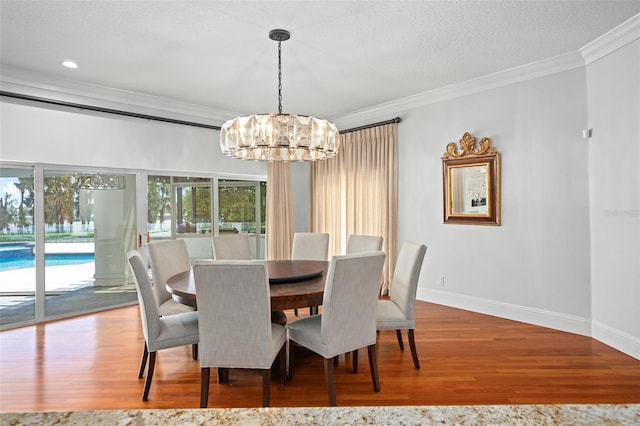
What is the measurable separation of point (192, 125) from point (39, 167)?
1.90m

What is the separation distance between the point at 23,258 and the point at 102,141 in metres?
1.54

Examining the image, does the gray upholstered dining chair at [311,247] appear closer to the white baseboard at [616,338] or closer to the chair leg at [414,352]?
the chair leg at [414,352]

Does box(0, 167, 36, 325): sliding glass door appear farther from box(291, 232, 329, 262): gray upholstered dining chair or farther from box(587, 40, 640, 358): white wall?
box(587, 40, 640, 358): white wall

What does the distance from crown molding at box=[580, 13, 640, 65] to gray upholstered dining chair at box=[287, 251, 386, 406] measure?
2.72m

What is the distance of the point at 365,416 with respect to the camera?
69cm

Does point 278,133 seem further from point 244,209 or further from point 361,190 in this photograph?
point 244,209

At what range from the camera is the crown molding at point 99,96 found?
398cm

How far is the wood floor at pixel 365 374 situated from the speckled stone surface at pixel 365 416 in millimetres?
1902

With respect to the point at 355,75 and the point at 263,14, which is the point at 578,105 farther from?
the point at 263,14

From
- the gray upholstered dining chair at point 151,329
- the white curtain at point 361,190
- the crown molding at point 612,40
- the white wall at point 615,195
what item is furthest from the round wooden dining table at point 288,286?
the crown molding at point 612,40

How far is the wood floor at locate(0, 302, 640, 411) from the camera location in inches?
98.8

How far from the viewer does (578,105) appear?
3.72 meters

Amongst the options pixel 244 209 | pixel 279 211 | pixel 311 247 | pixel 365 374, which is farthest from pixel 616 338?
pixel 244 209

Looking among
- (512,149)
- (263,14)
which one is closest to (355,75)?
(263,14)
